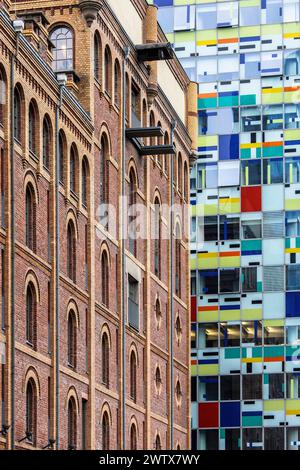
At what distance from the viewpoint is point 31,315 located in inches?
2280

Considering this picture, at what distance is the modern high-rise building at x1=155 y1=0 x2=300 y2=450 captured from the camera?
96.7 metres

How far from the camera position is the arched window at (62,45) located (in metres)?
66.7

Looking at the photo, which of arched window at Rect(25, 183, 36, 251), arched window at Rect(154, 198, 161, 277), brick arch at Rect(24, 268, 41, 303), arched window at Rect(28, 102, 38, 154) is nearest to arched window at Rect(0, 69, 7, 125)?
arched window at Rect(28, 102, 38, 154)

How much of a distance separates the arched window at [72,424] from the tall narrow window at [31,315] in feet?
17.6

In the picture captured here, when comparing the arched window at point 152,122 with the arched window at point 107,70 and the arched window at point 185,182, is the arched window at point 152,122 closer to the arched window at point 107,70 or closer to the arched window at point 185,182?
the arched window at point 185,182

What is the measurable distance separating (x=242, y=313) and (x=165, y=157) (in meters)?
18.0

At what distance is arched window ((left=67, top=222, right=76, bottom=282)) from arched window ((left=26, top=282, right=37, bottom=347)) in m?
5.19

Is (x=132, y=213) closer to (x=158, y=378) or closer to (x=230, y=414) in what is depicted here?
(x=158, y=378)

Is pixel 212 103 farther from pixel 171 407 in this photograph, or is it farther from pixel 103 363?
pixel 103 363

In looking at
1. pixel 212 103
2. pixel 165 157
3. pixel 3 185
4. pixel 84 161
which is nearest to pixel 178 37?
pixel 212 103

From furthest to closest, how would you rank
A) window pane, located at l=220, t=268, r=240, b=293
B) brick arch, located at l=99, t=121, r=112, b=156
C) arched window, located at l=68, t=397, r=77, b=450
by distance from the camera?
1. window pane, located at l=220, t=268, r=240, b=293
2. brick arch, located at l=99, t=121, r=112, b=156
3. arched window, located at l=68, t=397, r=77, b=450

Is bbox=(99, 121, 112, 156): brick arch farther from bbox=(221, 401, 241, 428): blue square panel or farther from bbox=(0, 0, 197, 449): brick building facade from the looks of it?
bbox=(221, 401, 241, 428): blue square panel

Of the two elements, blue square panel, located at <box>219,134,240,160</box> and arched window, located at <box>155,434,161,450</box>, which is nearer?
arched window, located at <box>155,434,161,450</box>

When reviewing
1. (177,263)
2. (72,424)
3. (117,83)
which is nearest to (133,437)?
(72,424)
